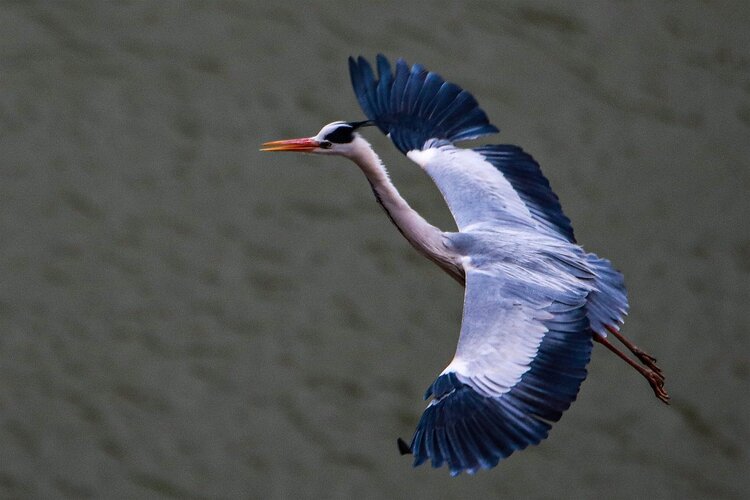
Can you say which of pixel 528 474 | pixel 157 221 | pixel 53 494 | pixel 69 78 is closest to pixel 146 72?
pixel 69 78

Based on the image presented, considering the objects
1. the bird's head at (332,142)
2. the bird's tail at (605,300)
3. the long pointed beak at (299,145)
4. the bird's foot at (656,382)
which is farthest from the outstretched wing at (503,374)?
the long pointed beak at (299,145)

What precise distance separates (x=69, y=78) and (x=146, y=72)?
0.67m

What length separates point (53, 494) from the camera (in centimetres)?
1078

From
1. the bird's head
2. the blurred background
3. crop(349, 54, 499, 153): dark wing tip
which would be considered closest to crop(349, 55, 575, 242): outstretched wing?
crop(349, 54, 499, 153): dark wing tip

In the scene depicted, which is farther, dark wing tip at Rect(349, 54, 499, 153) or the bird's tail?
dark wing tip at Rect(349, 54, 499, 153)

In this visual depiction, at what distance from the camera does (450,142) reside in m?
8.44

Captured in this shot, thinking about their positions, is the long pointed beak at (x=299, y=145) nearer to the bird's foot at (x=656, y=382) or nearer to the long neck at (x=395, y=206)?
the long neck at (x=395, y=206)

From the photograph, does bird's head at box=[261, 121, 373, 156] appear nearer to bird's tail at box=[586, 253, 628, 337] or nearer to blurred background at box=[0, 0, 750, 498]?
bird's tail at box=[586, 253, 628, 337]

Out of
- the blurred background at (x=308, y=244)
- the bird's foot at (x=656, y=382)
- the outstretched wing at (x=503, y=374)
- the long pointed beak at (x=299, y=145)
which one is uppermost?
the long pointed beak at (x=299, y=145)

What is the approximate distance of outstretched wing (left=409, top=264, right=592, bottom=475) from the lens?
6574mm

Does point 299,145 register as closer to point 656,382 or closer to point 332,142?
point 332,142

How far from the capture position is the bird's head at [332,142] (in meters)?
7.82

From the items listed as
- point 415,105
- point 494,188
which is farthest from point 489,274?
point 415,105

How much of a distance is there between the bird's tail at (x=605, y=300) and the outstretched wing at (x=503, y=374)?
0.14 meters
